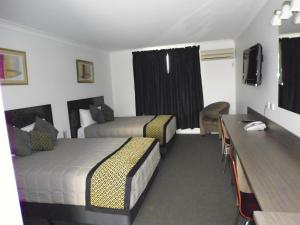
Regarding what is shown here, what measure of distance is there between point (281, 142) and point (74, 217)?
220cm

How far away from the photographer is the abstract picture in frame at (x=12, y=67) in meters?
3.05

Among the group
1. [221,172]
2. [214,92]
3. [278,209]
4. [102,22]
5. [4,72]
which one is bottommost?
[221,172]

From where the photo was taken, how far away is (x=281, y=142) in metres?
2.26

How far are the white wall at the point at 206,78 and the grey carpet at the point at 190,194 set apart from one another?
194 centimetres

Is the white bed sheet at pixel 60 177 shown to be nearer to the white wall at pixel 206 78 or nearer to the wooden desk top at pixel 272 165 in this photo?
the wooden desk top at pixel 272 165

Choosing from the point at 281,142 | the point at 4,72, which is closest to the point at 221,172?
the point at 281,142

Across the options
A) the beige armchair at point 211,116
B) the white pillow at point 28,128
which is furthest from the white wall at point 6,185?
the beige armchair at point 211,116

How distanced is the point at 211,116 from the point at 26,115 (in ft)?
12.9

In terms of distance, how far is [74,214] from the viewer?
229cm

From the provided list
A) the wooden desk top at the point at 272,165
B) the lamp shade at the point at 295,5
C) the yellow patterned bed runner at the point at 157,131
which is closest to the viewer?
the wooden desk top at the point at 272,165

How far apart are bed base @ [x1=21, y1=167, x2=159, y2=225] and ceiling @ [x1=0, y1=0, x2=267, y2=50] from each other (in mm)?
2131

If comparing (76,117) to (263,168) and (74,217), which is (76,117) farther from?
(263,168)

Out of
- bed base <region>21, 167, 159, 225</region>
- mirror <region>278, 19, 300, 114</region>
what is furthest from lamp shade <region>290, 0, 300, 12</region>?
bed base <region>21, 167, 159, 225</region>

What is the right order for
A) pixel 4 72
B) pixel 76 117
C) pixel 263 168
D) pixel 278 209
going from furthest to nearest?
pixel 76 117
pixel 4 72
pixel 263 168
pixel 278 209
